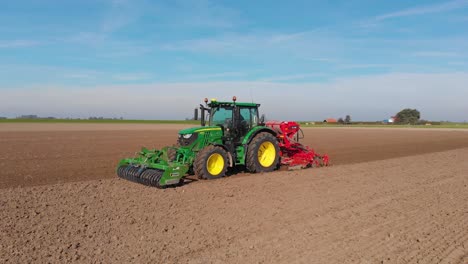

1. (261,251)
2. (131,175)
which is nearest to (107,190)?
(131,175)

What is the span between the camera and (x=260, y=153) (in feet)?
37.1

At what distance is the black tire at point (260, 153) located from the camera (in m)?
10.6

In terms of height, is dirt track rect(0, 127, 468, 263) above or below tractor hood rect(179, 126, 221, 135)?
below

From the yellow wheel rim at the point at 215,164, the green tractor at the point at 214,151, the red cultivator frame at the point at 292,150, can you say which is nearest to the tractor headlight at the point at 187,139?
the green tractor at the point at 214,151

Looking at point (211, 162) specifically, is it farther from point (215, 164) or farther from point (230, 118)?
point (230, 118)

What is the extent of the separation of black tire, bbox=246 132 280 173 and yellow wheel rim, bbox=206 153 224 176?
43.6 inches

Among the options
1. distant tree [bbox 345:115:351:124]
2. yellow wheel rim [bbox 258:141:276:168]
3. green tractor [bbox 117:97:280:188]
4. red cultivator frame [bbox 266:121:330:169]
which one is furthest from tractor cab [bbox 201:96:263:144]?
distant tree [bbox 345:115:351:124]

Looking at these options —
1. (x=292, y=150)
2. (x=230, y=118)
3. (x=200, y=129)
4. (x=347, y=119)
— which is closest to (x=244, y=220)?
(x=200, y=129)

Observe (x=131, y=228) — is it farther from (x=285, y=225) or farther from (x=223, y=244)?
(x=285, y=225)

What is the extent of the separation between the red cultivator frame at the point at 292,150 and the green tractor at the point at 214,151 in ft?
1.73

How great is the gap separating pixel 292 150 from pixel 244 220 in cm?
661

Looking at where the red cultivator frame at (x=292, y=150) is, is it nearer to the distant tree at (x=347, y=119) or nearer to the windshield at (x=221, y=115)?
the windshield at (x=221, y=115)

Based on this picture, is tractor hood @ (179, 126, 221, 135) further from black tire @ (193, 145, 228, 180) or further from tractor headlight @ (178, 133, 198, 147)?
black tire @ (193, 145, 228, 180)

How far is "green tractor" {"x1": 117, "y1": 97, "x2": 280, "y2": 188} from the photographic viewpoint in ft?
29.3
